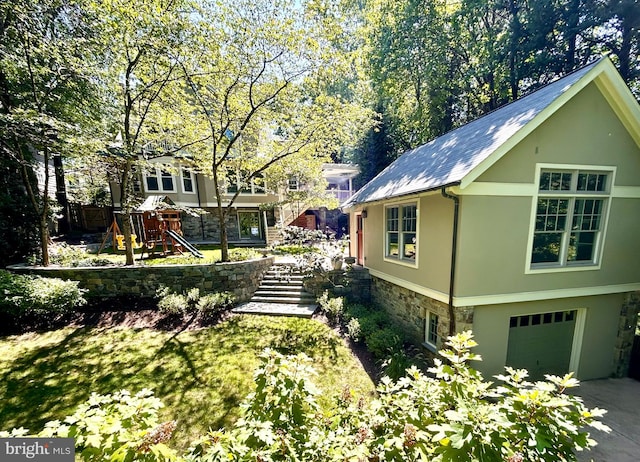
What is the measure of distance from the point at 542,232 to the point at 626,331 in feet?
13.1

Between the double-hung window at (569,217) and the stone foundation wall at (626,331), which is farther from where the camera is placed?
the stone foundation wall at (626,331)

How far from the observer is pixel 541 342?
624 cm

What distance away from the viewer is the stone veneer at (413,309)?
5570mm

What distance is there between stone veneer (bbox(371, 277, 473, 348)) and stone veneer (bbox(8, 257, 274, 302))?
16.5ft

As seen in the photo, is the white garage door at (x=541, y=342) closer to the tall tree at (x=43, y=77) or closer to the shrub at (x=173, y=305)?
the shrub at (x=173, y=305)

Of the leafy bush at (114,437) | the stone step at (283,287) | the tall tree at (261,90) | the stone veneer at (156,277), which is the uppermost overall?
the tall tree at (261,90)

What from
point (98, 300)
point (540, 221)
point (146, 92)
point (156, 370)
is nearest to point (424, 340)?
point (540, 221)

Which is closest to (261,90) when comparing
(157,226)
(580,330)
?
(157,226)

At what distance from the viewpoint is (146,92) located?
852cm

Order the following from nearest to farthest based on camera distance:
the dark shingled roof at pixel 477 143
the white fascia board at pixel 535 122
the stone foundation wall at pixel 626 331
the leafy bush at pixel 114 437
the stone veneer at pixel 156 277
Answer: the leafy bush at pixel 114 437, the white fascia board at pixel 535 122, the dark shingled roof at pixel 477 143, the stone foundation wall at pixel 626 331, the stone veneer at pixel 156 277

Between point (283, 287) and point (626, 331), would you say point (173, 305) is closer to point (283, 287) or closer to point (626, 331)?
point (283, 287)

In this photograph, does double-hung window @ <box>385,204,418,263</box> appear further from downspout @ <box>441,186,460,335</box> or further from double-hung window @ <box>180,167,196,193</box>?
double-hung window @ <box>180,167,196,193</box>

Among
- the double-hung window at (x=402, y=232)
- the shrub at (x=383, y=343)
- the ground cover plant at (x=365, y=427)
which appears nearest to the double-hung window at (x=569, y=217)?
the double-hung window at (x=402, y=232)

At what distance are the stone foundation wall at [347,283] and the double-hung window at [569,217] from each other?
202 inches
